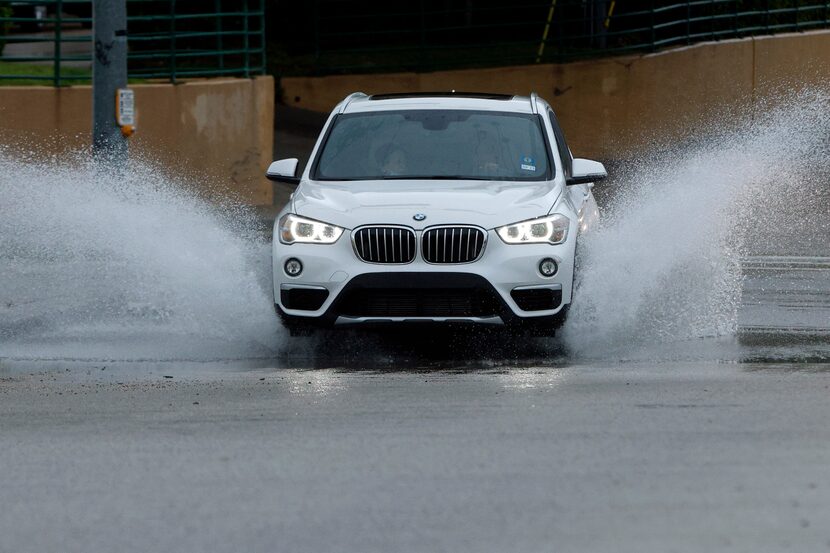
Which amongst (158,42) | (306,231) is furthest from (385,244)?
(158,42)

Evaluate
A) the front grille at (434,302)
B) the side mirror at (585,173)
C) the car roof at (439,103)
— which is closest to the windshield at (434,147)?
the car roof at (439,103)

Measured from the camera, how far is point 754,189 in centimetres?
2161

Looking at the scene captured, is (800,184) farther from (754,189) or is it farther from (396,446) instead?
(396,446)

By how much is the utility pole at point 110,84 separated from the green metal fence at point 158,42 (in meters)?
4.49

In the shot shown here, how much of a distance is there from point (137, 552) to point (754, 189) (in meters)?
17.5

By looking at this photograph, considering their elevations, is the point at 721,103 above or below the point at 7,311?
above

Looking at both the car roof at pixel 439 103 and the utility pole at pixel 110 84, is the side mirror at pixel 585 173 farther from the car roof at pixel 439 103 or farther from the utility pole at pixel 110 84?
the utility pole at pixel 110 84

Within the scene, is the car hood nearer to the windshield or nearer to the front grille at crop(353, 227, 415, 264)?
the front grille at crop(353, 227, 415, 264)

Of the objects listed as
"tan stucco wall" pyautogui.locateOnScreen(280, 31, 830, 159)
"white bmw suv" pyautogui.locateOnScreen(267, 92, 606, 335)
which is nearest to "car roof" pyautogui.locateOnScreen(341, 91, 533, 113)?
"white bmw suv" pyautogui.locateOnScreen(267, 92, 606, 335)

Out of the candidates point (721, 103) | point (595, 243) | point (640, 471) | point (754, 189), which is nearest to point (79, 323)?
point (595, 243)

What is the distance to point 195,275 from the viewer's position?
11.3 m

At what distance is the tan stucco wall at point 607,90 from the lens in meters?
25.3

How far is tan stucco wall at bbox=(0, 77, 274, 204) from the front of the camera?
19422mm

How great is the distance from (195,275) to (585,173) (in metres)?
2.84
